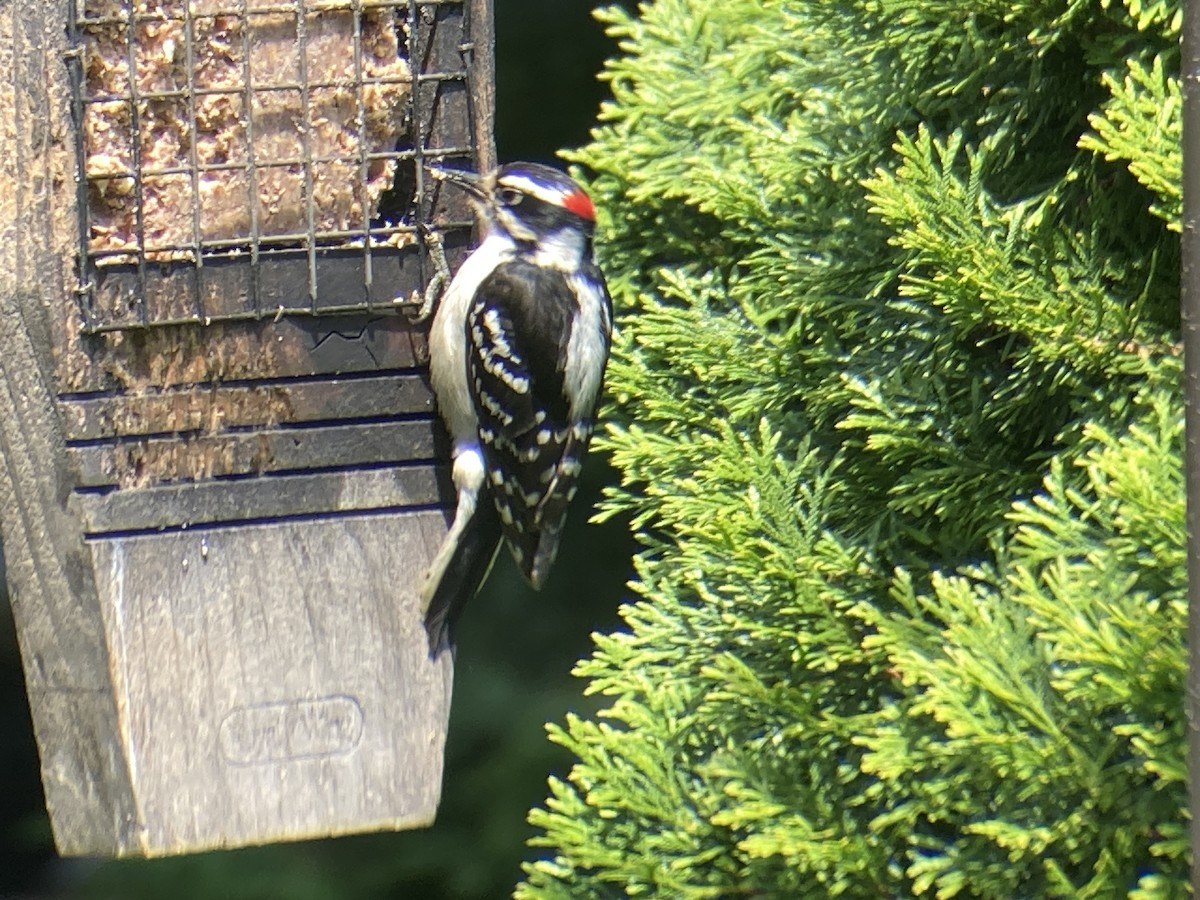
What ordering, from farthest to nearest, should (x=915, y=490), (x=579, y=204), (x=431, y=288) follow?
1. (x=579, y=204)
2. (x=431, y=288)
3. (x=915, y=490)

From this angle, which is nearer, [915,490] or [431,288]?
[915,490]

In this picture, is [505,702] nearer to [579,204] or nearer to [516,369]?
[516,369]

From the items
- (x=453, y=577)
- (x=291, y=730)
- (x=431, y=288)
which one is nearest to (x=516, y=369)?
(x=431, y=288)

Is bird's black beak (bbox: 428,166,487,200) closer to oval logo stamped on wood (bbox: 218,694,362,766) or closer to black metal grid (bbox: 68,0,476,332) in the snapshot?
black metal grid (bbox: 68,0,476,332)

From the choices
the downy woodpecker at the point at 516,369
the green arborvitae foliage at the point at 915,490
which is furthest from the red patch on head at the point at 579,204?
the green arborvitae foliage at the point at 915,490

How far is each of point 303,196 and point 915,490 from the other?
3.02 ft

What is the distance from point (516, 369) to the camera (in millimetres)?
2590

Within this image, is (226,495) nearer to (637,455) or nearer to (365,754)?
(365,754)

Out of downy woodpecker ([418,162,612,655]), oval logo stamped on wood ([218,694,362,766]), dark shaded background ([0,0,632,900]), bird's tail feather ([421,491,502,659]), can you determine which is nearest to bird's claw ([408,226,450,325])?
downy woodpecker ([418,162,612,655])

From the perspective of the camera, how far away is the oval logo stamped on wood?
2.05 m

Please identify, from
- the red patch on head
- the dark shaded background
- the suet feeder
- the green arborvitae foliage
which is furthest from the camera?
the dark shaded background

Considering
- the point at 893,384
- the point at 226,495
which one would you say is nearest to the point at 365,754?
the point at 226,495

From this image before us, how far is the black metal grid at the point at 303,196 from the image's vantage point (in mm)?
2053

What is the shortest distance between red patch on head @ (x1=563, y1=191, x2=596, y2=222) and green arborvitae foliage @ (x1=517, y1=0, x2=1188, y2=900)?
0.76 ft
